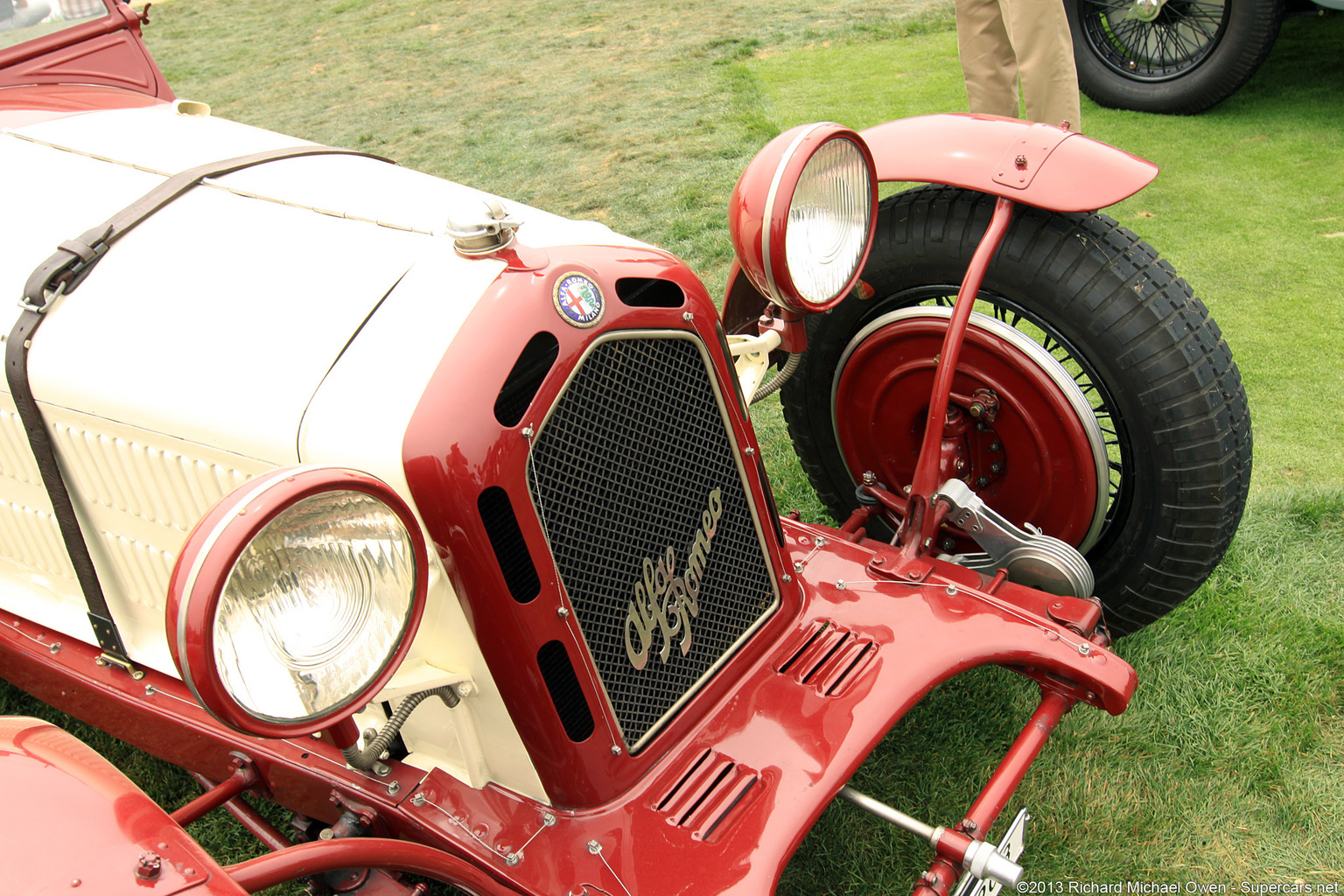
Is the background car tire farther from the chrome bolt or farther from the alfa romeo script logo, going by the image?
the chrome bolt

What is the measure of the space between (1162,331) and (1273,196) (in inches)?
119

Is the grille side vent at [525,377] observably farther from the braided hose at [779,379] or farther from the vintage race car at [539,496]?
the braided hose at [779,379]

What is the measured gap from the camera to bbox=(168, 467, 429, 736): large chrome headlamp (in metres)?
1.11

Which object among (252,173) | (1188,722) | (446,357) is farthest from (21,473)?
(1188,722)

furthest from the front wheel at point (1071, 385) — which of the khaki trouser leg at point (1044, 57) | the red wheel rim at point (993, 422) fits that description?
the khaki trouser leg at point (1044, 57)

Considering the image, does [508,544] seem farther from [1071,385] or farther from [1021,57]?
[1021,57]

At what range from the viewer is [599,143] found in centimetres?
570

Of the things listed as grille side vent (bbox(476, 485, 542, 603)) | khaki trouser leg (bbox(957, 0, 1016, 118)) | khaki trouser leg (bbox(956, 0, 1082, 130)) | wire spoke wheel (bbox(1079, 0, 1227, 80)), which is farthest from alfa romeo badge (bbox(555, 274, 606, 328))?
wire spoke wheel (bbox(1079, 0, 1227, 80))

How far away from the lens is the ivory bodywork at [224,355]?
4.96 ft

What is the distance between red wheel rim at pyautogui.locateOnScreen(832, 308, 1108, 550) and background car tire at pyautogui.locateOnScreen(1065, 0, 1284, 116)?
3.78 metres

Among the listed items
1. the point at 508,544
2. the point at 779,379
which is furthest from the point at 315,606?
the point at 779,379

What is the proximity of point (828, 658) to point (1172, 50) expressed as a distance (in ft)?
15.1

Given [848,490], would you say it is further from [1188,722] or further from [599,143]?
[599,143]

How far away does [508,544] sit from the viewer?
57.3 inches
